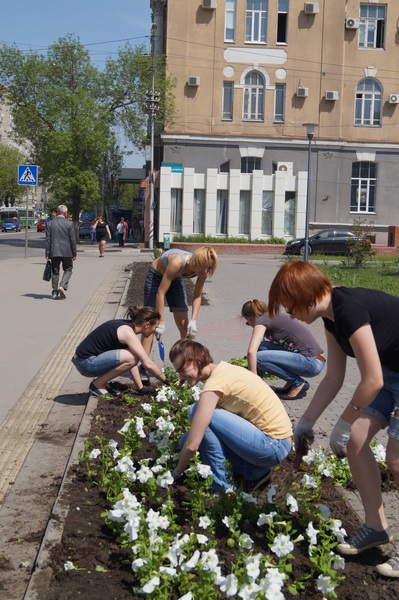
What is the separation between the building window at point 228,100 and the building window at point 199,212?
188 inches

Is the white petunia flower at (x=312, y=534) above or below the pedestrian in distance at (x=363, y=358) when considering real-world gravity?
below

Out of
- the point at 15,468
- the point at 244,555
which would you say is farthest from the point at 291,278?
the point at 15,468

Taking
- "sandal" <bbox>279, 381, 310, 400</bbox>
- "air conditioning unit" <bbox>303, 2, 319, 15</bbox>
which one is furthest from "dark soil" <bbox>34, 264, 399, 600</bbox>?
"air conditioning unit" <bbox>303, 2, 319, 15</bbox>

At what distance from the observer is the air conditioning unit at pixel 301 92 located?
4397 centimetres

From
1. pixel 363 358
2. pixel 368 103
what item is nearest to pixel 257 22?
pixel 368 103

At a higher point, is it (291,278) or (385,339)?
(291,278)

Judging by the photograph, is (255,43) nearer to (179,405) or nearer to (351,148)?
(351,148)

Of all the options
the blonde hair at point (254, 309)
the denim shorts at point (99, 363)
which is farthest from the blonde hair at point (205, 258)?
the denim shorts at point (99, 363)

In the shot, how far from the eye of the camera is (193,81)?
144 ft

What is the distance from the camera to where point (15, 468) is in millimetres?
5660

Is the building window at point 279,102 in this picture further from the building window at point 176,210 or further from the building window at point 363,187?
the building window at point 176,210

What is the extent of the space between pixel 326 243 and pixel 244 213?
16.1 feet

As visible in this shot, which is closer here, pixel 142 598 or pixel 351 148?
pixel 142 598

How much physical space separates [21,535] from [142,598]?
1245 millimetres
